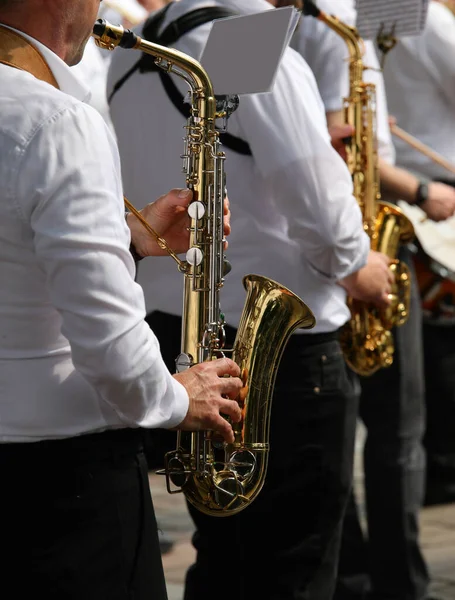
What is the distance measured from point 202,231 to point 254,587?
40.4 inches

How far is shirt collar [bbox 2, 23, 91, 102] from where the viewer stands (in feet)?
6.01

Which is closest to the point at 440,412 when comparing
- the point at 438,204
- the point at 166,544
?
the point at 166,544

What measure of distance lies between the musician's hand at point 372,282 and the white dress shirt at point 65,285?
4.20 ft

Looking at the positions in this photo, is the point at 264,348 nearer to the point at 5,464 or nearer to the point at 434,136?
the point at 5,464

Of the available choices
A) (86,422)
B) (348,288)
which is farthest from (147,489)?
(348,288)

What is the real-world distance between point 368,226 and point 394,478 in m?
1.10

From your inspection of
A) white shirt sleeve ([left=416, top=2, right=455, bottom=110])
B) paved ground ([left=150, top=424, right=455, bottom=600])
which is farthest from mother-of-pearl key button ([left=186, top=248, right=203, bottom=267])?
white shirt sleeve ([left=416, top=2, right=455, bottom=110])

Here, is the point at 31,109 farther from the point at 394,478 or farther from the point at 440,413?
the point at 440,413

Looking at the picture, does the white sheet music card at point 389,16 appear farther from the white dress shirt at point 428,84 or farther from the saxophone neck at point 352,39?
the white dress shirt at point 428,84

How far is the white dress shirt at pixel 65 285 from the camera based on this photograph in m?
1.68

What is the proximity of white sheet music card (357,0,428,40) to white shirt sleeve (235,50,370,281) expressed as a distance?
916mm

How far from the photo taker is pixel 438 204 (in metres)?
4.07

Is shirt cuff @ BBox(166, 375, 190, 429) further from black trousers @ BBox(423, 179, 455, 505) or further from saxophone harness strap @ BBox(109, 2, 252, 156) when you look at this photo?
black trousers @ BBox(423, 179, 455, 505)

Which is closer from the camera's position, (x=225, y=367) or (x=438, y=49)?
(x=225, y=367)
